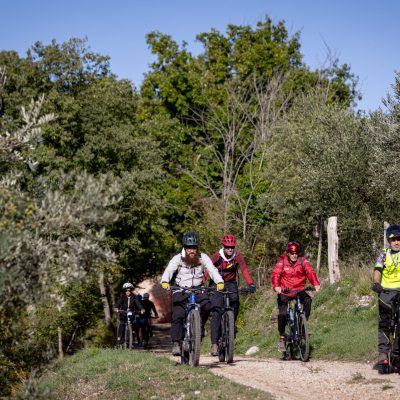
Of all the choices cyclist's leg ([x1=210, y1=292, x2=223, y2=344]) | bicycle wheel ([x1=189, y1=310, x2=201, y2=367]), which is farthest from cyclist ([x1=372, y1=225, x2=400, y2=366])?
cyclist's leg ([x1=210, y1=292, x2=223, y2=344])

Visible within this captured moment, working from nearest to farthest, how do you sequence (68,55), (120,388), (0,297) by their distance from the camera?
(0,297) < (120,388) < (68,55)

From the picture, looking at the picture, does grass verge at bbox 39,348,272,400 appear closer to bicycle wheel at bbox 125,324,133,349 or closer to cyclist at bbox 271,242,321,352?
cyclist at bbox 271,242,321,352

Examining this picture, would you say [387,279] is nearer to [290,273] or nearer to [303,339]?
[290,273]

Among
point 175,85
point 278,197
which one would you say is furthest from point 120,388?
point 175,85

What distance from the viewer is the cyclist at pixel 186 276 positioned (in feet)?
39.5

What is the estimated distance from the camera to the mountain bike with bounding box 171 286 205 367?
464 inches

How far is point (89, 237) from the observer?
7527 millimetres

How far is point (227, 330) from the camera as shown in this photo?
12.8 meters

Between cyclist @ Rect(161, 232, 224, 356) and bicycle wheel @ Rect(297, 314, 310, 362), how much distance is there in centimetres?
188

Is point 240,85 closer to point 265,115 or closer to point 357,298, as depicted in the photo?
point 265,115

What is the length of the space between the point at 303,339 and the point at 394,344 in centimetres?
269

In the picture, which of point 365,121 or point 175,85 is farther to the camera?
point 175,85

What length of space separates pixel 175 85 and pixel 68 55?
14779mm

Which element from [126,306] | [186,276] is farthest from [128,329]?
[186,276]
